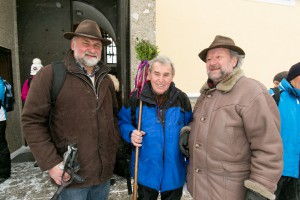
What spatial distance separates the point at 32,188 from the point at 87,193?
2.20m

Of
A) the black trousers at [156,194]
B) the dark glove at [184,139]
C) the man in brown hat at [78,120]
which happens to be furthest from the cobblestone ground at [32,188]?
the dark glove at [184,139]

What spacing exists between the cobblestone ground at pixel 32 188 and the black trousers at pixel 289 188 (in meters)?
1.40

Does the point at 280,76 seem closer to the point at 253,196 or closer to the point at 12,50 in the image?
the point at 253,196

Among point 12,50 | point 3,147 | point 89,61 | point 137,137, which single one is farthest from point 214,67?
point 12,50

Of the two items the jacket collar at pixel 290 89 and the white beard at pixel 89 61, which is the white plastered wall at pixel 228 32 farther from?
the white beard at pixel 89 61

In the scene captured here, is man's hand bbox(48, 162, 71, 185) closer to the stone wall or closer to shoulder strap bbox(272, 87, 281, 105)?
shoulder strap bbox(272, 87, 281, 105)

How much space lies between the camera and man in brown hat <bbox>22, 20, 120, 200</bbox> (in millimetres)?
1667

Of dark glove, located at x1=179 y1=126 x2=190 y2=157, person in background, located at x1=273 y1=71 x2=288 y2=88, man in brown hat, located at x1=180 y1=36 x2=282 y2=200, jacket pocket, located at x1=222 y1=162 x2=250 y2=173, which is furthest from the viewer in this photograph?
person in background, located at x1=273 y1=71 x2=288 y2=88

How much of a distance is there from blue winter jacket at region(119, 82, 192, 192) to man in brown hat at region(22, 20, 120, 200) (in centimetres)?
34

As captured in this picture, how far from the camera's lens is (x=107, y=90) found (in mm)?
2021

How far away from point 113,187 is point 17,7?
5.25m

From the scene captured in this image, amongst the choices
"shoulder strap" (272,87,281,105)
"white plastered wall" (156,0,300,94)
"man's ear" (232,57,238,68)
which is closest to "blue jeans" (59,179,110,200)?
"man's ear" (232,57,238,68)

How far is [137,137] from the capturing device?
2078mm

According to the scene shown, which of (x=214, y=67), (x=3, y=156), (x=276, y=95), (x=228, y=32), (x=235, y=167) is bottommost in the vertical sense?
(x=3, y=156)
